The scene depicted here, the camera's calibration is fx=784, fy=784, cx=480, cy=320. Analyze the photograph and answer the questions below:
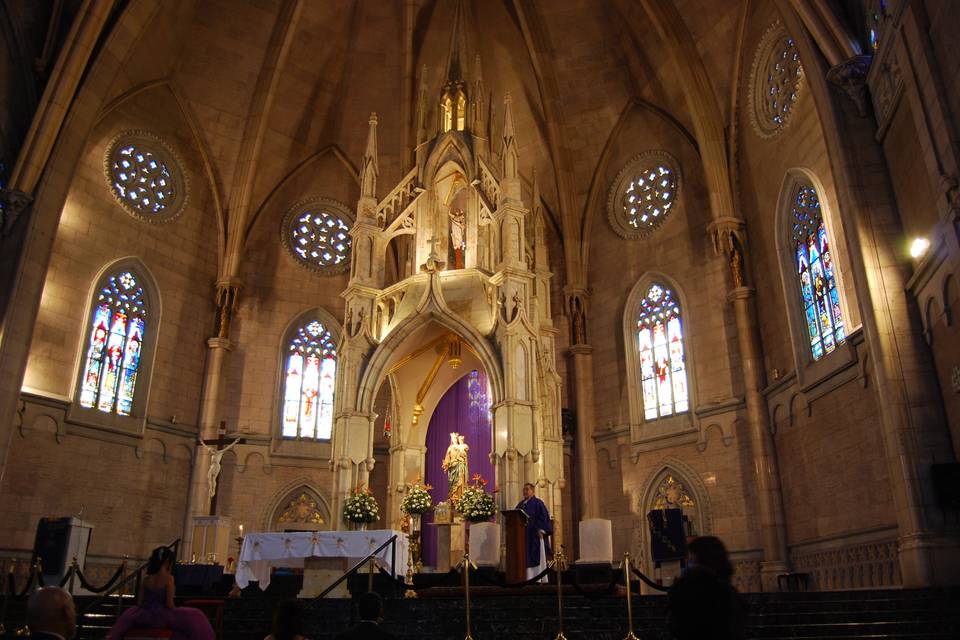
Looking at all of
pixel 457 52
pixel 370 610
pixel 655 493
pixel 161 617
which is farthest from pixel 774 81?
pixel 161 617

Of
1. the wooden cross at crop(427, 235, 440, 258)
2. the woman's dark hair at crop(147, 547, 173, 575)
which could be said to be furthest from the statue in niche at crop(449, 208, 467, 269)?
the woman's dark hair at crop(147, 547, 173, 575)

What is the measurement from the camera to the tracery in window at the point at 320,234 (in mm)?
24500

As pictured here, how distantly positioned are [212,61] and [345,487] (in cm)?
1383

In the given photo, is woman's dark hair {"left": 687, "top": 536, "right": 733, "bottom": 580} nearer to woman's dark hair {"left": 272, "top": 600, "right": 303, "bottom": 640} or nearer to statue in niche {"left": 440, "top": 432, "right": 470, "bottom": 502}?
woman's dark hair {"left": 272, "top": 600, "right": 303, "bottom": 640}

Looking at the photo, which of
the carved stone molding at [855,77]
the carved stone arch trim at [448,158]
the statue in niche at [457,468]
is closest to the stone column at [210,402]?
the statue in niche at [457,468]

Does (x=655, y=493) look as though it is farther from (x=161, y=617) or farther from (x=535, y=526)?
(x=161, y=617)

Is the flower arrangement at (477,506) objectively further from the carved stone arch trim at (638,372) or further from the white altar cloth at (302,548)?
the carved stone arch trim at (638,372)

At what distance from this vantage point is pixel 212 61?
2311cm

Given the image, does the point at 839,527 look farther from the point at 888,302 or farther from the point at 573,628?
the point at 573,628

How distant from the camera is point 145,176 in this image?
71.7 ft

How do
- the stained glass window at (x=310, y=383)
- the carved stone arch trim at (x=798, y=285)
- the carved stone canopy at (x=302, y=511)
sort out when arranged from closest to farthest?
1. the carved stone arch trim at (x=798, y=285)
2. the carved stone canopy at (x=302, y=511)
3. the stained glass window at (x=310, y=383)

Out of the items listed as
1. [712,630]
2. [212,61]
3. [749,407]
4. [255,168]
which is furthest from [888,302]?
[212,61]

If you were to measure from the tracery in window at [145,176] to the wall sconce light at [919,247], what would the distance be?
18.6m

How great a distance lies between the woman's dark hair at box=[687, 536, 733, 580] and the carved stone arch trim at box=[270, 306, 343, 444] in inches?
731
